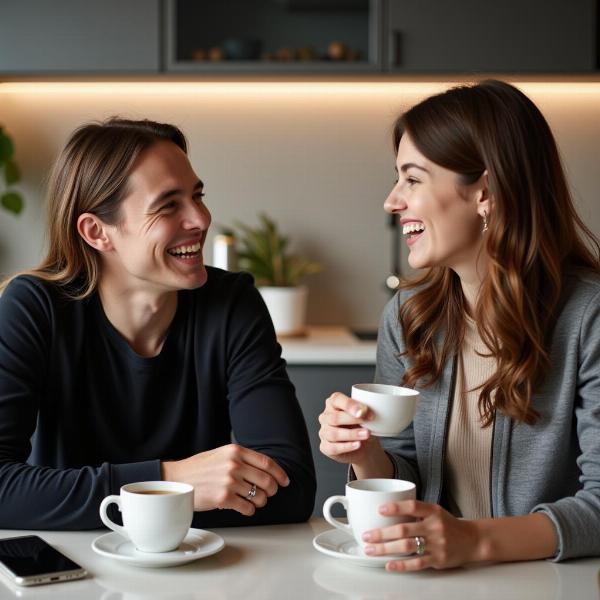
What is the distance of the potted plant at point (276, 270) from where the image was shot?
321 centimetres

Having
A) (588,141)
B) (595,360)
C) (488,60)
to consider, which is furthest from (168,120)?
(595,360)

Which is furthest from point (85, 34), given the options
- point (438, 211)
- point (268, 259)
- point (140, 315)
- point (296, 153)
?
point (438, 211)

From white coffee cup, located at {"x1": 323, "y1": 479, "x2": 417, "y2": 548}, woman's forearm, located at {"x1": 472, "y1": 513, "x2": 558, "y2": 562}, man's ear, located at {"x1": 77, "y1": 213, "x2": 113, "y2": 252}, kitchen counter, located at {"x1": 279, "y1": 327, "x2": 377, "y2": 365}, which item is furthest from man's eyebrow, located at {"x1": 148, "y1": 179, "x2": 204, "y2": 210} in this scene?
kitchen counter, located at {"x1": 279, "y1": 327, "x2": 377, "y2": 365}

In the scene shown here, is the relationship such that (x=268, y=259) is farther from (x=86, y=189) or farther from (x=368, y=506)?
(x=368, y=506)

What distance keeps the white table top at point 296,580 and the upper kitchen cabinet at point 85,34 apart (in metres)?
2.18

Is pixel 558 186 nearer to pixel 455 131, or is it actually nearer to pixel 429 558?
pixel 455 131

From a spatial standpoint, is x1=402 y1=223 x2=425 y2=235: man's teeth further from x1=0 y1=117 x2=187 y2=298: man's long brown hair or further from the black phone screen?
the black phone screen

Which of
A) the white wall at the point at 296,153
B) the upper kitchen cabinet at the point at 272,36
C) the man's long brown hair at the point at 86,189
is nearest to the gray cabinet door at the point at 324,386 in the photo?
the white wall at the point at 296,153

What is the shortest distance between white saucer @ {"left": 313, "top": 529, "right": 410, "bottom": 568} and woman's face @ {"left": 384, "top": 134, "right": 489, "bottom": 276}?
0.53 m

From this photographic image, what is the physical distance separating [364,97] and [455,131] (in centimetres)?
192

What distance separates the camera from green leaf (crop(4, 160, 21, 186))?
3418mm

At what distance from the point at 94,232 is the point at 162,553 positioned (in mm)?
764

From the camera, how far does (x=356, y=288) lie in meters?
3.59

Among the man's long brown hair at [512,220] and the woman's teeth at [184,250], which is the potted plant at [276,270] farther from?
the man's long brown hair at [512,220]
